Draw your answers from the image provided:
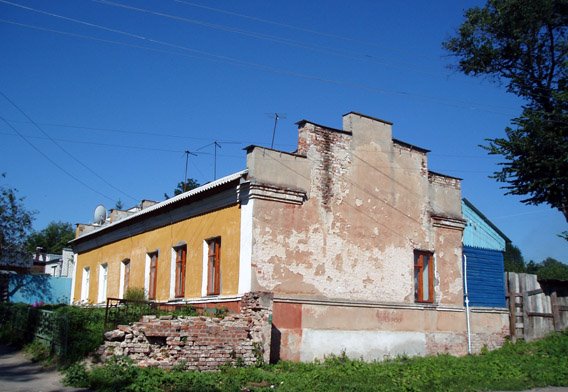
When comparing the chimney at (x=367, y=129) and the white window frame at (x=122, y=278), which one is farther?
the white window frame at (x=122, y=278)

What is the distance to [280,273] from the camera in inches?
610

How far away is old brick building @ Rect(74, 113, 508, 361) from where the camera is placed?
1553 cm

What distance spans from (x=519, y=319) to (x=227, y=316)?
11923 millimetres

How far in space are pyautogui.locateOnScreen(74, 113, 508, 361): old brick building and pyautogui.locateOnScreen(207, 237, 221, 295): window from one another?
46 millimetres

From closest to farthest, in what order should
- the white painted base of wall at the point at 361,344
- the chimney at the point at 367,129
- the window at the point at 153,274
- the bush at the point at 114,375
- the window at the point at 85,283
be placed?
the bush at the point at 114,375 → the white painted base of wall at the point at 361,344 → the chimney at the point at 367,129 → the window at the point at 153,274 → the window at the point at 85,283

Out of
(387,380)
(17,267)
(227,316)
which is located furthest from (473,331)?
(17,267)

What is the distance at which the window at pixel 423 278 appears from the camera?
61.5 feet

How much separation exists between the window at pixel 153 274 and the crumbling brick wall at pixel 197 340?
747 centimetres

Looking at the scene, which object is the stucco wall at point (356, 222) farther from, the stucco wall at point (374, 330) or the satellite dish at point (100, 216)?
the satellite dish at point (100, 216)

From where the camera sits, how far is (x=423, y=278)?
19.0 meters

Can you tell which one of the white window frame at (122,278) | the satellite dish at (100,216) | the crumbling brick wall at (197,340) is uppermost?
the satellite dish at (100,216)

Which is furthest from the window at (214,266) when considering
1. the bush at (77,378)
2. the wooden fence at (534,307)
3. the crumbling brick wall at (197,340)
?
the wooden fence at (534,307)

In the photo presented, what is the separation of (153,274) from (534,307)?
544 inches

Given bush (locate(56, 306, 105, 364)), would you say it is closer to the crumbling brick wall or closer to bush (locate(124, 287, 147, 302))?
the crumbling brick wall
